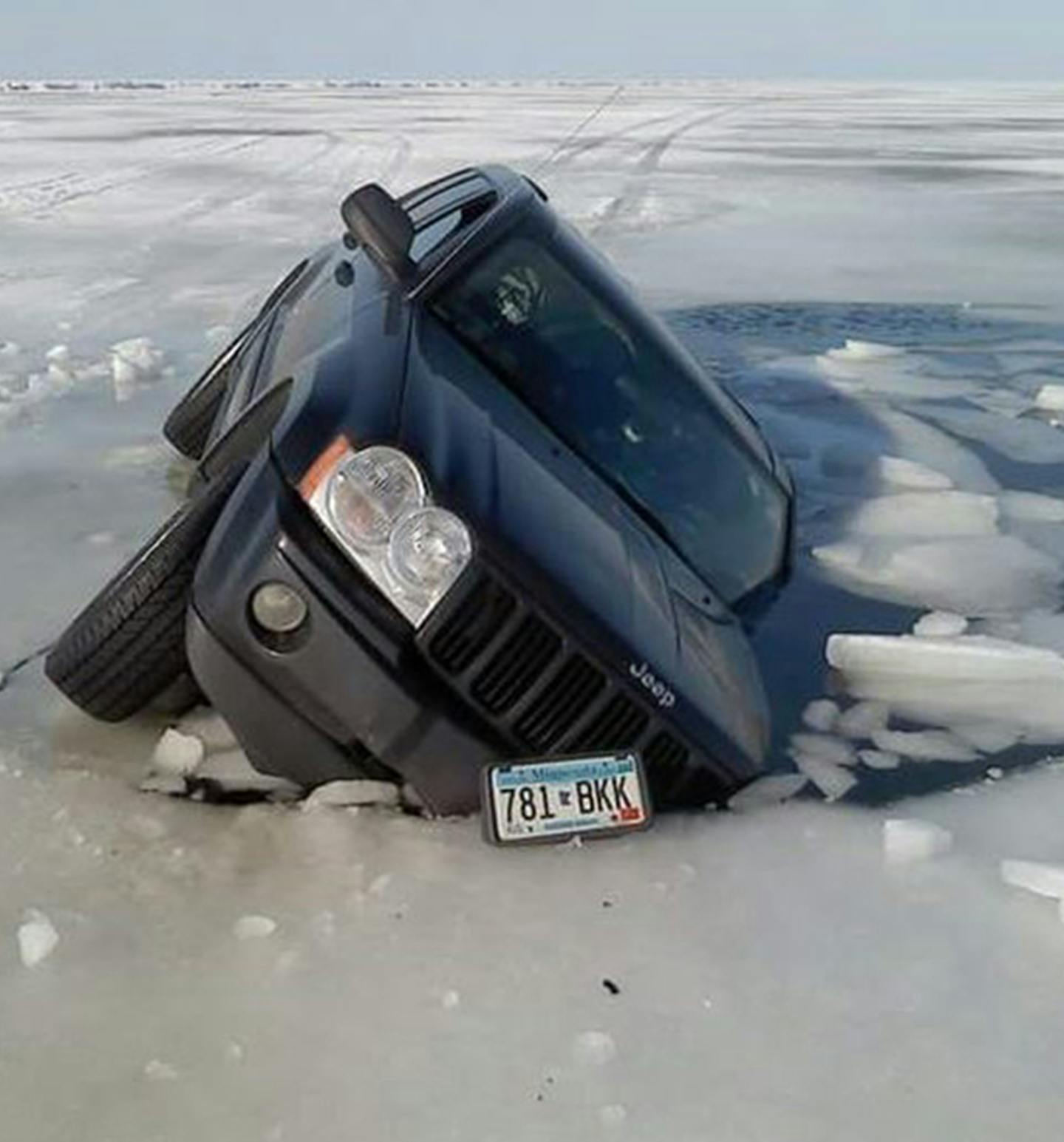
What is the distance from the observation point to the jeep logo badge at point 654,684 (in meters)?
2.40

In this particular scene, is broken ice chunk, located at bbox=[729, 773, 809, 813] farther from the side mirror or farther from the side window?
the side mirror

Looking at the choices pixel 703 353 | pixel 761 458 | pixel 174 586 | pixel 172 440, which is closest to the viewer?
pixel 174 586

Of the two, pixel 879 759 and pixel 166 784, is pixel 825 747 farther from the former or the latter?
pixel 166 784

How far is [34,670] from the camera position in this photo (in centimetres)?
318

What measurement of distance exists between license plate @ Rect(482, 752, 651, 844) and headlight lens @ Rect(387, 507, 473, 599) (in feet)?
1.15

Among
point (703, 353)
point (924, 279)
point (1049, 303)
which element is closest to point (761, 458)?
point (703, 353)

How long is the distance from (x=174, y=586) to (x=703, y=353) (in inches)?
200

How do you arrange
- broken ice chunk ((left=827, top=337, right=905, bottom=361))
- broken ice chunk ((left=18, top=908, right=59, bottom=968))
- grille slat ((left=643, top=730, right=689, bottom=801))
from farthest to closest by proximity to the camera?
broken ice chunk ((left=827, top=337, right=905, bottom=361)) < grille slat ((left=643, top=730, right=689, bottom=801)) < broken ice chunk ((left=18, top=908, right=59, bottom=968))

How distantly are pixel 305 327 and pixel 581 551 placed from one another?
4.94 ft

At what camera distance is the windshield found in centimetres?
313

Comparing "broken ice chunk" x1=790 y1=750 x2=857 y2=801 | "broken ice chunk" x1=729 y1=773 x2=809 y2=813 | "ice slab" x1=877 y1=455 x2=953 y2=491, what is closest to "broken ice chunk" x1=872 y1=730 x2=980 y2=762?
"broken ice chunk" x1=790 y1=750 x2=857 y2=801

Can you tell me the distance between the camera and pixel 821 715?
3.08m

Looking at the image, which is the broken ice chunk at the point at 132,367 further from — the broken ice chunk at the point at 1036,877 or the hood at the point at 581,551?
the broken ice chunk at the point at 1036,877

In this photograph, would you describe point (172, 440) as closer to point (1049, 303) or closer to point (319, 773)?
point (319, 773)
